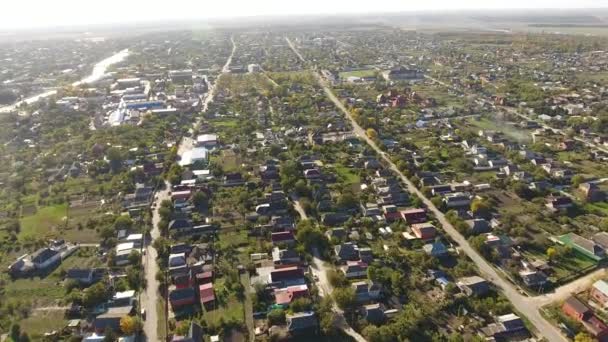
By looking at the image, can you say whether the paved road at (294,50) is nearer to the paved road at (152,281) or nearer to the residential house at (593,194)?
the paved road at (152,281)

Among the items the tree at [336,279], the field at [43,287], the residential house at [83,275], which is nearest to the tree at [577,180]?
the tree at [336,279]

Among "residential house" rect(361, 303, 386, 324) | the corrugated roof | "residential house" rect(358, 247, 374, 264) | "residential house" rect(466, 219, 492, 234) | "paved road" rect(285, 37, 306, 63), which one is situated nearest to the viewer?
"residential house" rect(361, 303, 386, 324)

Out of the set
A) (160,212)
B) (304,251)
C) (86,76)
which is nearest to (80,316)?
(160,212)

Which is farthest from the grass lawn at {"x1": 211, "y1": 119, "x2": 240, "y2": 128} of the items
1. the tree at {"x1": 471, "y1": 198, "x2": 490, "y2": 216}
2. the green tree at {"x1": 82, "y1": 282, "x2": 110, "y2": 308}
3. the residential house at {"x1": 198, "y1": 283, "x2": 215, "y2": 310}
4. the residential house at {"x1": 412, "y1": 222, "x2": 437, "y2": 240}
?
the green tree at {"x1": 82, "y1": 282, "x2": 110, "y2": 308}

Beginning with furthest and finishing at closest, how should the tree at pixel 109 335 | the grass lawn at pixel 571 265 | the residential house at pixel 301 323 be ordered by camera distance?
1. the grass lawn at pixel 571 265
2. the residential house at pixel 301 323
3. the tree at pixel 109 335

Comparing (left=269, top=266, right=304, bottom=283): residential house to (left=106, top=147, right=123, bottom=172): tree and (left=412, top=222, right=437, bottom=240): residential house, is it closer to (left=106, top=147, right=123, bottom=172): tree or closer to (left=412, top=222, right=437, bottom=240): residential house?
(left=412, top=222, right=437, bottom=240): residential house

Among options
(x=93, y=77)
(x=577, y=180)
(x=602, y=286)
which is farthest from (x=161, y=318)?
(x=93, y=77)
